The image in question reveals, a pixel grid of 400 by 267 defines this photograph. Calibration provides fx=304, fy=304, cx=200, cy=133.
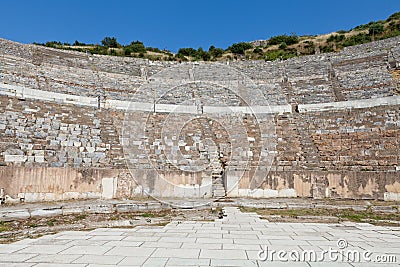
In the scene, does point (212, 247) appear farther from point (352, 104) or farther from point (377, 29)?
point (377, 29)

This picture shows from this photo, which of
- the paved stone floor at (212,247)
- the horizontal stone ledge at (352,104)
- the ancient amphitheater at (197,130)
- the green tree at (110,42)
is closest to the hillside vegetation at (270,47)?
the green tree at (110,42)

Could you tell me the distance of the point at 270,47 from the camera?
111 ft

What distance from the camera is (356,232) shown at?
6.41 meters

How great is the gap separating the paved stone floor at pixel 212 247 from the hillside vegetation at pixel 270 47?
22.9m

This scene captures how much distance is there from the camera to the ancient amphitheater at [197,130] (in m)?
11.1

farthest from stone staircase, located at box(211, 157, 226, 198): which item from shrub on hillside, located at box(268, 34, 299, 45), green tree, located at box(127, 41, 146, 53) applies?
shrub on hillside, located at box(268, 34, 299, 45)

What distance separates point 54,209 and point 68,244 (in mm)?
3961

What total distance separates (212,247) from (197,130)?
1040cm

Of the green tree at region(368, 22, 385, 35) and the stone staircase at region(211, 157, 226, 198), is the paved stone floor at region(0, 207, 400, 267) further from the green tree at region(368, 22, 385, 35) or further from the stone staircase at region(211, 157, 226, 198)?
the green tree at region(368, 22, 385, 35)

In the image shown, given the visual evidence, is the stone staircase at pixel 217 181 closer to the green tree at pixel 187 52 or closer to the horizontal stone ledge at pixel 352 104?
the horizontal stone ledge at pixel 352 104

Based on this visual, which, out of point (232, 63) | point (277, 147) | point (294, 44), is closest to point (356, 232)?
point (277, 147)

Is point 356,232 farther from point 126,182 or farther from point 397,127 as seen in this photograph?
point 397,127

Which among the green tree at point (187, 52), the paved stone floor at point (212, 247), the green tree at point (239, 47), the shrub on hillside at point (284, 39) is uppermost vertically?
the shrub on hillside at point (284, 39)

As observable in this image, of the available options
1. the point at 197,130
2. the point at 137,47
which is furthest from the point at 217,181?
the point at 137,47
